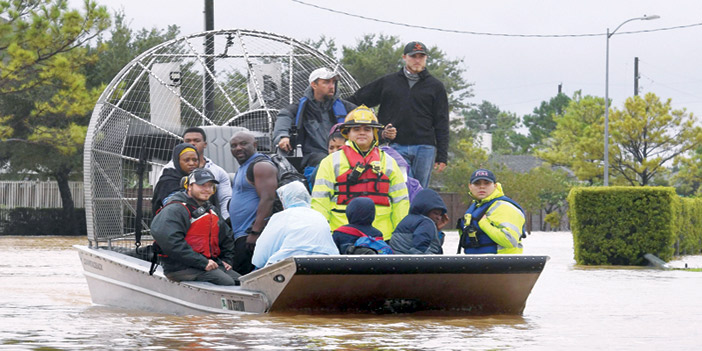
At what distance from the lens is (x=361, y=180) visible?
1048 cm

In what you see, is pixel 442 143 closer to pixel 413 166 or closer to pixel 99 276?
pixel 413 166

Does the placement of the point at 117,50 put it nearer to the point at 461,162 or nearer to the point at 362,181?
the point at 461,162

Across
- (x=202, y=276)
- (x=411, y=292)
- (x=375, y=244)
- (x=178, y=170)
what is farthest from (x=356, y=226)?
(x=178, y=170)

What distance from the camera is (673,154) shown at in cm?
5628

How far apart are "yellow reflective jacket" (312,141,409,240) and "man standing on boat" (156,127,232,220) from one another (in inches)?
68.4

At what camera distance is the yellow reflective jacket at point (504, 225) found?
1081cm

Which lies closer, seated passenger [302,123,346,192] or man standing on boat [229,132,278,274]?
man standing on boat [229,132,278,274]

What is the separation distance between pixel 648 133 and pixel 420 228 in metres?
47.4

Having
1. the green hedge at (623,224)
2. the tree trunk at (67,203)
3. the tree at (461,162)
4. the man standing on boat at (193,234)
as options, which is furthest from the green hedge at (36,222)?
the man standing on boat at (193,234)

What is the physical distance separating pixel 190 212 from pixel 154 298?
4.74 ft

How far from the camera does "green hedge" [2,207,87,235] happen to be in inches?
1715

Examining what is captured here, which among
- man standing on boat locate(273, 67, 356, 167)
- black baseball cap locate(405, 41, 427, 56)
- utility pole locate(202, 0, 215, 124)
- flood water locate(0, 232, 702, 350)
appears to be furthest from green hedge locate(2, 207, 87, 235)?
black baseball cap locate(405, 41, 427, 56)

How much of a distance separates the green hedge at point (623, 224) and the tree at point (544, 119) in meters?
97.4

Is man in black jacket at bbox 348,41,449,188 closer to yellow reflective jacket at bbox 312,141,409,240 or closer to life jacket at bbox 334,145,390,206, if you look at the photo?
yellow reflective jacket at bbox 312,141,409,240
